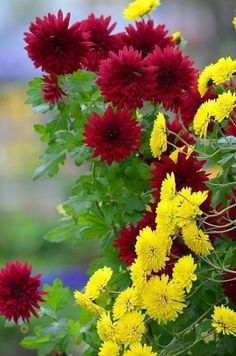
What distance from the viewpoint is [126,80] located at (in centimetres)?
114

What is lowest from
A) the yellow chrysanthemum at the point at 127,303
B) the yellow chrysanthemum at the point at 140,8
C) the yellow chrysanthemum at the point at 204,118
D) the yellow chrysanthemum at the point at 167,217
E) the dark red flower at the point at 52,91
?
the yellow chrysanthemum at the point at 127,303

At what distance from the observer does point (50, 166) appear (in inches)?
50.8

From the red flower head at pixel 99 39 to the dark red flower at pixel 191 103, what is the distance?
0.14 meters

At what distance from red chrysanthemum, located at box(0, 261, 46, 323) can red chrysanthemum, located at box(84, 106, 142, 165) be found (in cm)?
21

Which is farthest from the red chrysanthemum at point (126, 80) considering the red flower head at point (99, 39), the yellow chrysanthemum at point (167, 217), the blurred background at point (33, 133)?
the blurred background at point (33, 133)

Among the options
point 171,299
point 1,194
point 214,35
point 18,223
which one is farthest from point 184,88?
point 214,35

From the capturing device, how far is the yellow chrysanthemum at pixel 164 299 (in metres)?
0.94

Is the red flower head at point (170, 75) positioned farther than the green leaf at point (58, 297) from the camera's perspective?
No

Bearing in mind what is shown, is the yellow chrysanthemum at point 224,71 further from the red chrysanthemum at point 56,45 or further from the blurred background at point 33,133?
the blurred background at point 33,133

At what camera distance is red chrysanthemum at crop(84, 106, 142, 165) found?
44.4 inches

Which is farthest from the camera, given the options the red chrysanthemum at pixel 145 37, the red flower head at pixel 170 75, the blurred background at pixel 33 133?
the blurred background at pixel 33 133

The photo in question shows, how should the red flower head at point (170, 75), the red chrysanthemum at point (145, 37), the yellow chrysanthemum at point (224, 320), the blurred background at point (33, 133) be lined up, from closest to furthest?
the yellow chrysanthemum at point (224, 320)
the red flower head at point (170, 75)
the red chrysanthemum at point (145, 37)
the blurred background at point (33, 133)

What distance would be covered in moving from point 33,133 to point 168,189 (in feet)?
18.1

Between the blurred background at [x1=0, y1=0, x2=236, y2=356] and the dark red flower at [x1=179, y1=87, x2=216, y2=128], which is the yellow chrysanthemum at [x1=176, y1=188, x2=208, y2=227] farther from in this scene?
the blurred background at [x1=0, y1=0, x2=236, y2=356]
